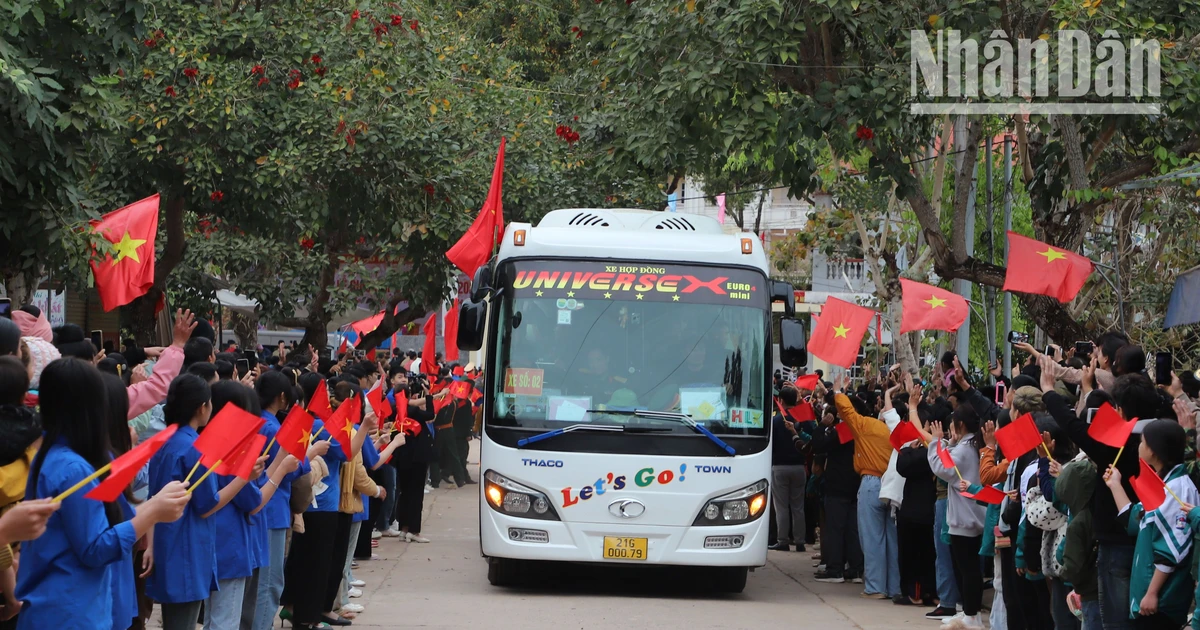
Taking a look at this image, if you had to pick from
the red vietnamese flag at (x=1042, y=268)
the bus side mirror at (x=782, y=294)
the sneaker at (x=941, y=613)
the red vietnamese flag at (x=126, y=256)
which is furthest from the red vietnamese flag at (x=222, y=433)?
the red vietnamese flag at (x=1042, y=268)

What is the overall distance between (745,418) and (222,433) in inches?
250

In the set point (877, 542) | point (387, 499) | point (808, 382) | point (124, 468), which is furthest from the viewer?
point (808, 382)

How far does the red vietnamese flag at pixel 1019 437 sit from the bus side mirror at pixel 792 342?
305cm

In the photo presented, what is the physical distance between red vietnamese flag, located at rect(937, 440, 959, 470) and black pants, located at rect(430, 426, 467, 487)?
47.6ft

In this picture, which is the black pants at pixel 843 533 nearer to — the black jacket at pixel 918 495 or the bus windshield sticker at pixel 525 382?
the black jacket at pixel 918 495

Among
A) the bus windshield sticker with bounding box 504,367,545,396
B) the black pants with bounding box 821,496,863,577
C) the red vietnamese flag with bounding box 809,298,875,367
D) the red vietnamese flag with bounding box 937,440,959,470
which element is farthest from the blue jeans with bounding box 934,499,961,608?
the red vietnamese flag with bounding box 809,298,875,367

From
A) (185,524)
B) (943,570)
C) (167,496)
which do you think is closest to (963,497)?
(943,570)

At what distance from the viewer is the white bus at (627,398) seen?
11.0 metres

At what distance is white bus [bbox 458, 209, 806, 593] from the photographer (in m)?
11.0

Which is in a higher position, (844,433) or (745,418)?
(745,418)

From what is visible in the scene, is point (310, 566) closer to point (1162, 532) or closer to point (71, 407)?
point (71, 407)

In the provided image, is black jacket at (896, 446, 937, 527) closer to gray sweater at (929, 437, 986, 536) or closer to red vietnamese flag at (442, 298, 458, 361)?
gray sweater at (929, 437, 986, 536)

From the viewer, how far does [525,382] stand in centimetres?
1130

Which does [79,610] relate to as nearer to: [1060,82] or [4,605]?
[4,605]
